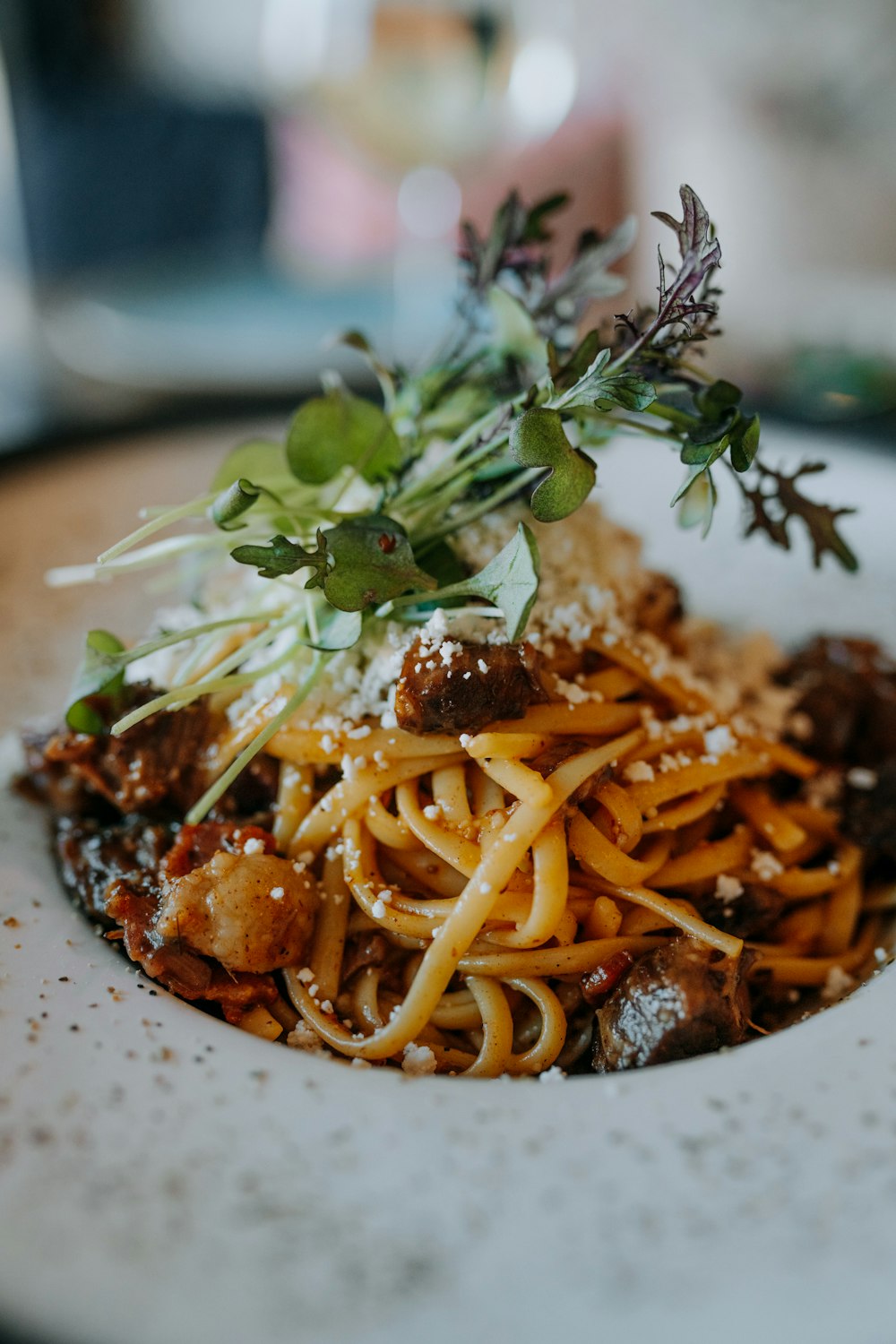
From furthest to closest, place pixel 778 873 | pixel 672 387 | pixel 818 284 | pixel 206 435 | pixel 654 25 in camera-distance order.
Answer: pixel 654 25, pixel 818 284, pixel 206 435, pixel 778 873, pixel 672 387

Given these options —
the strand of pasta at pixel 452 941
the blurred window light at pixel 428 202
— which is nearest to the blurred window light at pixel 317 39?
the blurred window light at pixel 428 202

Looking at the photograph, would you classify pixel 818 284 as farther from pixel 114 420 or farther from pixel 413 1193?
pixel 413 1193

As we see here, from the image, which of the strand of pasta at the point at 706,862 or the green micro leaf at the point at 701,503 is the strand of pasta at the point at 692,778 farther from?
the green micro leaf at the point at 701,503

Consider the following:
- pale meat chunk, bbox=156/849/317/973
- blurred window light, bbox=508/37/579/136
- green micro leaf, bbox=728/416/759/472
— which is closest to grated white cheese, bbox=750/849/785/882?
green micro leaf, bbox=728/416/759/472

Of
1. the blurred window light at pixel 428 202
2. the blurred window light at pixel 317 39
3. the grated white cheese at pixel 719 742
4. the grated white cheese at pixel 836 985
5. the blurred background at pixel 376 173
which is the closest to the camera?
the grated white cheese at pixel 836 985

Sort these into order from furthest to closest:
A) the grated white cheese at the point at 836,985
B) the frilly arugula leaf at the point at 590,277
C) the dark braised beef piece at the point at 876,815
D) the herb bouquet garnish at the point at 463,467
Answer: the dark braised beef piece at the point at 876,815 < the frilly arugula leaf at the point at 590,277 < the grated white cheese at the point at 836,985 < the herb bouquet garnish at the point at 463,467

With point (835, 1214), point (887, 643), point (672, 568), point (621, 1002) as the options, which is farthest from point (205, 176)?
point (835, 1214)
